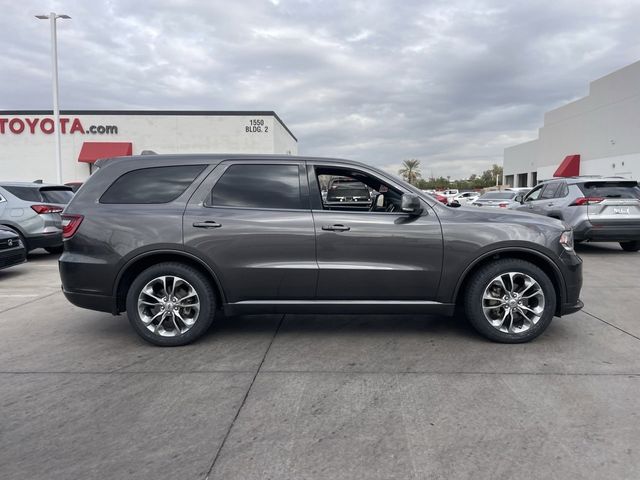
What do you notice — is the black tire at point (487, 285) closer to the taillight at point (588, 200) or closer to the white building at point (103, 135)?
the taillight at point (588, 200)

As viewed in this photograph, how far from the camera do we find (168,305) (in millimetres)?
4301

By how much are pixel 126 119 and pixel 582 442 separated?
33.4 meters

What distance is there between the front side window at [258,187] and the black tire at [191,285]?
0.71 metres

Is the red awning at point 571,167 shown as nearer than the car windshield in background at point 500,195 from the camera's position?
No

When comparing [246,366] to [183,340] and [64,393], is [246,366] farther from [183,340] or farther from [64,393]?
[64,393]

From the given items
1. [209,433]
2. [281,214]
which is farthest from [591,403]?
[281,214]

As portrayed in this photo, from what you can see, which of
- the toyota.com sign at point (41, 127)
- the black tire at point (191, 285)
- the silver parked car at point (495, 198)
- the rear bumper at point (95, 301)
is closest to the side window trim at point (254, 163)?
the black tire at point (191, 285)

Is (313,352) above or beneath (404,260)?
beneath

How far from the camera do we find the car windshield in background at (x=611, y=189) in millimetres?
9547

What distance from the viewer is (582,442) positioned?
2.72 meters

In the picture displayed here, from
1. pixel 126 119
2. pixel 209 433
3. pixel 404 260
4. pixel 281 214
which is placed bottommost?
pixel 209 433

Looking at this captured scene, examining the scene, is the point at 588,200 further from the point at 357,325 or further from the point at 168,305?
the point at 168,305

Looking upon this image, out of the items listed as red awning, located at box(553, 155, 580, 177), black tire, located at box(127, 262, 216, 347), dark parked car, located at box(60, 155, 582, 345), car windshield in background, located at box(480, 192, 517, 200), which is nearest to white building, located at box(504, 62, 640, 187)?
red awning, located at box(553, 155, 580, 177)

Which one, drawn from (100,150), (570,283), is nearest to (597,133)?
(100,150)
